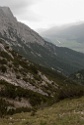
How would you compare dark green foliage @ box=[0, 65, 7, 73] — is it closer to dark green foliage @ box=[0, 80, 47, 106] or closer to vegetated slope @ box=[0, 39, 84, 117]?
vegetated slope @ box=[0, 39, 84, 117]

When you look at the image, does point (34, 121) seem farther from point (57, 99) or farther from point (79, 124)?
point (57, 99)

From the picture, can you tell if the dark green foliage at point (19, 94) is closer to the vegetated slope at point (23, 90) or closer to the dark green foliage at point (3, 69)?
the vegetated slope at point (23, 90)

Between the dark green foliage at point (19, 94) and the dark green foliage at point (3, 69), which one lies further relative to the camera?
the dark green foliage at point (3, 69)

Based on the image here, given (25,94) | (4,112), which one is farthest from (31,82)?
(4,112)

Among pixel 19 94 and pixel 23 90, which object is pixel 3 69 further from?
pixel 19 94

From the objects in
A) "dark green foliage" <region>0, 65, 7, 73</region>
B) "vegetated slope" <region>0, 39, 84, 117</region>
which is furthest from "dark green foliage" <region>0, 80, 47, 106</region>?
"dark green foliage" <region>0, 65, 7, 73</region>

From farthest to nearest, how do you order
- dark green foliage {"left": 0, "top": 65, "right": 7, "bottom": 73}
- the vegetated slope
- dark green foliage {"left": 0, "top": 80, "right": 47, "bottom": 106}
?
1. dark green foliage {"left": 0, "top": 65, "right": 7, "bottom": 73}
2. dark green foliage {"left": 0, "top": 80, "right": 47, "bottom": 106}
3. the vegetated slope

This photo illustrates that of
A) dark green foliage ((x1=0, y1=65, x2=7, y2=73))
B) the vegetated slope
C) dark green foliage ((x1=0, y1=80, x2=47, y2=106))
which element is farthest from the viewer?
dark green foliage ((x1=0, y1=65, x2=7, y2=73))

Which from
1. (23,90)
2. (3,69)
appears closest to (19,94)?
(23,90)

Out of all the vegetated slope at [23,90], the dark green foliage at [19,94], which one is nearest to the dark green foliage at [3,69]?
the vegetated slope at [23,90]

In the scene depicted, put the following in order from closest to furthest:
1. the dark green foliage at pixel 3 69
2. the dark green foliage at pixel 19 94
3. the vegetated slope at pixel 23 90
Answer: the vegetated slope at pixel 23 90 < the dark green foliage at pixel 19 94 < the dark green foliage at pixel 3 69

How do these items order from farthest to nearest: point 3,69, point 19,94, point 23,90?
1. point 3,69
2. point 23,90
3. point 19,94

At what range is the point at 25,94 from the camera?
2253 inches

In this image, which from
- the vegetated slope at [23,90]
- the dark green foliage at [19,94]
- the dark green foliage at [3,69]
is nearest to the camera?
the vegetated slope at [23,90]
